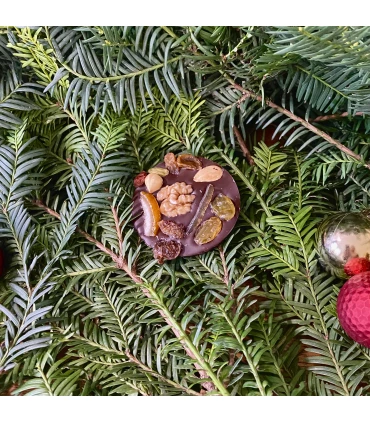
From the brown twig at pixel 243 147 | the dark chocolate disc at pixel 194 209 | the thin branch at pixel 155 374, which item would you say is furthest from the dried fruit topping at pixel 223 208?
the thin branch at pixel 155 374

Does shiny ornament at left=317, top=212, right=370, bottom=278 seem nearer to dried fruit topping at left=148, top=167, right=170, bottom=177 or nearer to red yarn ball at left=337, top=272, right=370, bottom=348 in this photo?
red yarn ball at left=337, top=272, right=370, bottom=348

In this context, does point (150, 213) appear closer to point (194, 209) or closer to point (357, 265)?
point (194, 209)

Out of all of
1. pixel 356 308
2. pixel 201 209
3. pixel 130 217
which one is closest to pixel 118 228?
pixel 130 217

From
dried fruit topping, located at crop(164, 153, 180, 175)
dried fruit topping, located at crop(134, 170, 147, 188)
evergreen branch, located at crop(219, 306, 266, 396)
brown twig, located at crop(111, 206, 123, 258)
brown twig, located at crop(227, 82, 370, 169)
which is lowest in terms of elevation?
evergreen branch, located at crop(219, 306, 266, 396)

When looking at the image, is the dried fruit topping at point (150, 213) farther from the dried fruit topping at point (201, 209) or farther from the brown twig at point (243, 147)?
the brown twig at point (243, 147)

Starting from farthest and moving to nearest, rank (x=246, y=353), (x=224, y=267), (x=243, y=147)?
(x=243, y=147), (x=224, y=267), (x=246, y=353)

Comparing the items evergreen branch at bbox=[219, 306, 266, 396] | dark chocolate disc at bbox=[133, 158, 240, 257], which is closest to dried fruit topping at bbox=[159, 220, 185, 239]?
dark chocolate disc at bbox=[133, 158, 240, 257]
